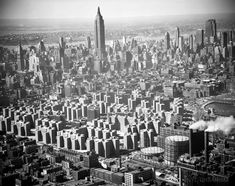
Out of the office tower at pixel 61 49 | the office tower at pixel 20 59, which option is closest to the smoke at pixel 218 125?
the office tower at pixel 61 49

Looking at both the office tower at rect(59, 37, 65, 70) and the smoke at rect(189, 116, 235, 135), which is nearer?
the smoke at rect(189, 116, 235, 135)

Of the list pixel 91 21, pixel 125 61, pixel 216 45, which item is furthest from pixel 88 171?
pixel 125 61

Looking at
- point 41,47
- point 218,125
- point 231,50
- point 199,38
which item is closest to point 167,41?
point 199,38

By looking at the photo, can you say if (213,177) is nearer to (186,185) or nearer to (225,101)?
(186,185)

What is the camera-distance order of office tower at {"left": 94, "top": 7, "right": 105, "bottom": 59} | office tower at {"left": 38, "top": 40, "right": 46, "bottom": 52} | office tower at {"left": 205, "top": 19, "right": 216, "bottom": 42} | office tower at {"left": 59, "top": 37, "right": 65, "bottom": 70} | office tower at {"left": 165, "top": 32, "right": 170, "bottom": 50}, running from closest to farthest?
office tower at {"left": 205, "top": 19, "right": 216, "bottom": 42} < office tower at {"left": 38, "top": 40, "right": 46, "bottom": 52} < office tower at {"left": 94, "top": 7, "right": 105, "bottom": 59} < office tower at {"left": 59, "top": 37, "right": 65, "bottom": 70} < office tower at {"left": 165, "top": 32, "right": 170, "bottom": 50}

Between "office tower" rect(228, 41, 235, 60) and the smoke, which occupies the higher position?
"office tower" rect(228, 41, 235, 60)

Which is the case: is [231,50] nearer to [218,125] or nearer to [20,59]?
[218,125]

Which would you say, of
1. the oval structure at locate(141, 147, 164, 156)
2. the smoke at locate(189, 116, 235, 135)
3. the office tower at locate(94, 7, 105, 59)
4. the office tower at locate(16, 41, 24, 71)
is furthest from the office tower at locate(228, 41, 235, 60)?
the office tower at locate(16, 41, 24, 71)

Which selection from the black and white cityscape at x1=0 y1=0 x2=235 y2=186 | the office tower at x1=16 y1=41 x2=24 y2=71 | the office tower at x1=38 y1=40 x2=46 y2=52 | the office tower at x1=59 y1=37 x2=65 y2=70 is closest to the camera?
the black and white cityscape at x1=0 y1=0 x2=235 y2=186

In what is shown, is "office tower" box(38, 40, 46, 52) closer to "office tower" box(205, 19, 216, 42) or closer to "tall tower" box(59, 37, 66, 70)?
"tall tower" box(59, 37, 66, 70)
